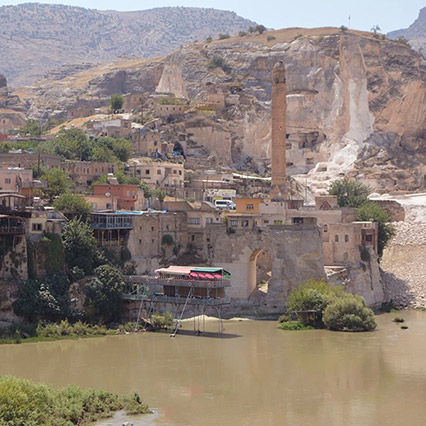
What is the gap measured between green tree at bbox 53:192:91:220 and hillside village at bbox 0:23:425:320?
0.05 meters

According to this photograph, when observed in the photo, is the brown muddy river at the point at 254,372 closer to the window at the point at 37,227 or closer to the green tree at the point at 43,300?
the green tree at the point at 43,300

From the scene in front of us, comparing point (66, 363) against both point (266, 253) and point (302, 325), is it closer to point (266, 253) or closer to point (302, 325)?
point (302, 325)

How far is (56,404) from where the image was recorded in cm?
2273

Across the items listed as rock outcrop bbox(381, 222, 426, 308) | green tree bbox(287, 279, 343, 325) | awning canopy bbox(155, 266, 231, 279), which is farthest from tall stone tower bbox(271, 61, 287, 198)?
awning canopy bbox(155, 266, 231, 279)

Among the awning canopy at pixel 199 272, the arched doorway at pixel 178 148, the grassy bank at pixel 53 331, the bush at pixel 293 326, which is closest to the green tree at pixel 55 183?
the awning canopy at pixel 199 272

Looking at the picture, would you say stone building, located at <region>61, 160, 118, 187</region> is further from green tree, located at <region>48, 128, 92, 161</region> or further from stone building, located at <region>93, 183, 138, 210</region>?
stone building, located at <region>93, 183, 138, 210</region>

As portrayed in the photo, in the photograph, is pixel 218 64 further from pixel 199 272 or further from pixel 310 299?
pixel 199 272

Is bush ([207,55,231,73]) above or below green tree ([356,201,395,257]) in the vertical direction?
above

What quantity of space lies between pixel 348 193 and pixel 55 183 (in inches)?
730

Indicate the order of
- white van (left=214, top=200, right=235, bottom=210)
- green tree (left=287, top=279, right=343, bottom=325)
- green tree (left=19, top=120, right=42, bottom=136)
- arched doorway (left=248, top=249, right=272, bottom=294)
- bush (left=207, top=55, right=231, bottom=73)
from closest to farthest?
1. green tree (left=287, top=279, right=343, bottom=325)
2. arched doorway (left=248, top=249, right=272, bottom=294)
3. white van (left=214, top=200, right=235, bottom=210)
4. green tree (left=19, top=120, right=42, bottom=136)
5. bush (left=207, top=55, right=231, bottom=73)

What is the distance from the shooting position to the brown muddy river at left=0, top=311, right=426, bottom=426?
23.9m

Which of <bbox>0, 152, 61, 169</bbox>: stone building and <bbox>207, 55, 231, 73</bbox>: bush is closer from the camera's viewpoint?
<bbox>0, 152, 61, 169</bbox>: stone building

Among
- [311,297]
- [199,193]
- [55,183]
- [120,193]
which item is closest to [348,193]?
[199,193]

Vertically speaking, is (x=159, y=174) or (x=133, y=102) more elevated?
(x=133, y=102)
